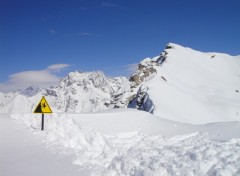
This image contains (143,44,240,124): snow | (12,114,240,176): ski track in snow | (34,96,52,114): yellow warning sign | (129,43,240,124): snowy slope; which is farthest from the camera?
(129,43,240,124): snowy slope

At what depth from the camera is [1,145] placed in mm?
12844

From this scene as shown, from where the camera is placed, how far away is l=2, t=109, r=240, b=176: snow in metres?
8.95

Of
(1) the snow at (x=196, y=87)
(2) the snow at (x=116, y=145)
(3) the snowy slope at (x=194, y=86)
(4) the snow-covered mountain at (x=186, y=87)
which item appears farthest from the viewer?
(4) the snow-covered mountain at (x=186, y=87)

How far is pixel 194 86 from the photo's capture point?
3772 inches

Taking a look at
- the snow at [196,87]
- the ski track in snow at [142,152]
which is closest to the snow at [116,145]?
the ski track in snow at [142,152]

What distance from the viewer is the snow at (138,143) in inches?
352

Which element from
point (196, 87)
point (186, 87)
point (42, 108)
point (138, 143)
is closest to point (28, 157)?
point (138, 143)

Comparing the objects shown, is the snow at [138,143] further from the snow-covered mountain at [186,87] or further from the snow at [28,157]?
the snow-covered mountain at [186,87]

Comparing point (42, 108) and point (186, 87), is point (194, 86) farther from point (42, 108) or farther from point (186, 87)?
point (42, 108)

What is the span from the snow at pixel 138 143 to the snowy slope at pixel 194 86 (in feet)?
146

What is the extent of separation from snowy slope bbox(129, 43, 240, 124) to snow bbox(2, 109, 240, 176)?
44.6m

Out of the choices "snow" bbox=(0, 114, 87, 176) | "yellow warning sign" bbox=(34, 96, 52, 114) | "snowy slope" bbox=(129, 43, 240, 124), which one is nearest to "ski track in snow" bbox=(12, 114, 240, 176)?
"snow" bbox=(0, 114, 87, 176)

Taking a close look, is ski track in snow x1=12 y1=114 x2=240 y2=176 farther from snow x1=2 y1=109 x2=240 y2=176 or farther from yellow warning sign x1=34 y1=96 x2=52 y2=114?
yellow warning sign x1=34 y1=96 x2=52 y2=114

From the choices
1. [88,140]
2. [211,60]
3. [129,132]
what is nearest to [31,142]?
[88,140]
